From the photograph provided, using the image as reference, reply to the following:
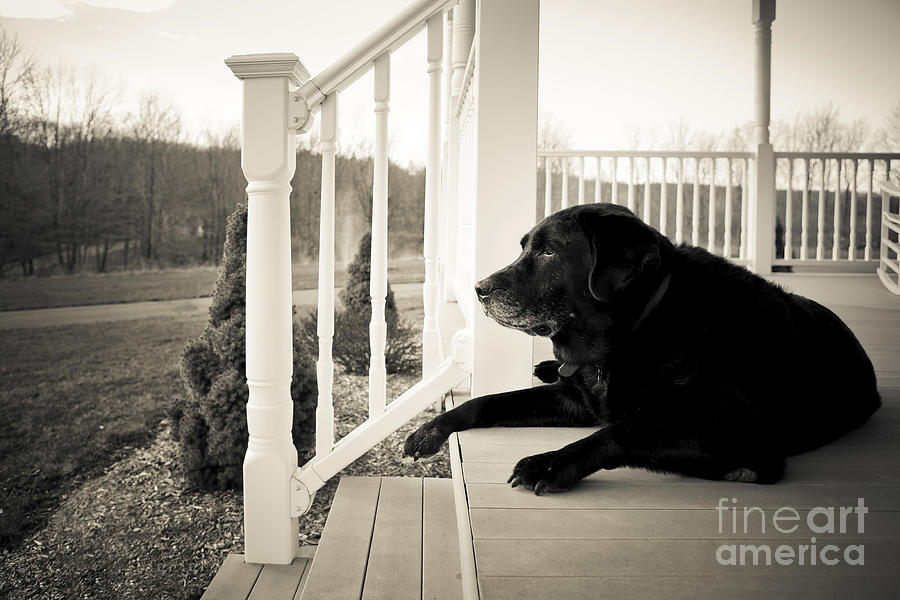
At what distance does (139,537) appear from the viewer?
12.7 feet

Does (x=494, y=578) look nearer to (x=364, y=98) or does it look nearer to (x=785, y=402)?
(x=785, y=402)

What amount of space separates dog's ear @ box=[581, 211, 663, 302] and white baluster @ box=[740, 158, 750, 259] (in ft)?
12.9

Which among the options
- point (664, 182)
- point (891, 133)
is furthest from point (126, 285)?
point (891, 133)

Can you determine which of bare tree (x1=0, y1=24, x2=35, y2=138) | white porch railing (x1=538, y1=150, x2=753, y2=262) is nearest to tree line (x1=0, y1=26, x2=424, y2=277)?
bare tree (x1=0, y1=24, x2=35, y2=138)

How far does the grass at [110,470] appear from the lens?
3582 millimetres

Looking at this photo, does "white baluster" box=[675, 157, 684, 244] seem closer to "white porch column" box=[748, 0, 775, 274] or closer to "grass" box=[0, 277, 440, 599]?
"white porch column" box=[748, 0, 775, 274]

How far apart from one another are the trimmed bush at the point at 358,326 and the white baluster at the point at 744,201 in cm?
292

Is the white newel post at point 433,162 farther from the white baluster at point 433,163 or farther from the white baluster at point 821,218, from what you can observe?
the white baluster at point 821,218

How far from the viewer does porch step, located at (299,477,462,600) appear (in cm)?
157

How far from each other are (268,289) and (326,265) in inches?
6.9

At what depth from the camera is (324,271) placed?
63.5 inches

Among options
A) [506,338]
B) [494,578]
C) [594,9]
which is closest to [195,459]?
[506,338]

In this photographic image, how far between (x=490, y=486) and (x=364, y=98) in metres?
6.71

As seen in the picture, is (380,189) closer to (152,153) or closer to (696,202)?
(696,202)
